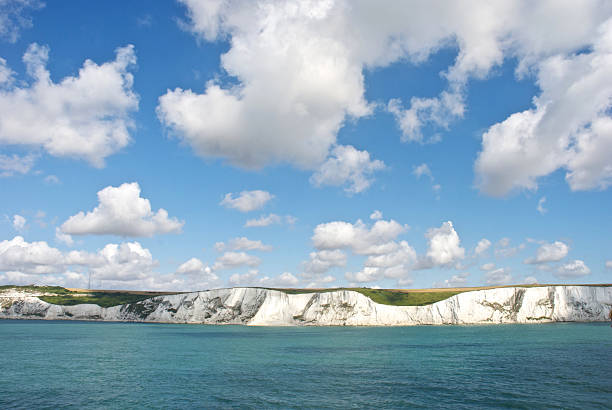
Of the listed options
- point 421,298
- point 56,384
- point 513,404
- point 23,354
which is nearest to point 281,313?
point 421,298

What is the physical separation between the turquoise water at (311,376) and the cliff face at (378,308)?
66890 millimetres

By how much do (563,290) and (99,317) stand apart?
A: 175 m

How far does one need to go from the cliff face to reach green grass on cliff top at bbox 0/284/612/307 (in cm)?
784

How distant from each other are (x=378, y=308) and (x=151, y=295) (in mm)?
107813

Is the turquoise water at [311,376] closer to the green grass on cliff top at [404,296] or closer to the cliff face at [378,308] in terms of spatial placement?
the cliff face at [378,308]

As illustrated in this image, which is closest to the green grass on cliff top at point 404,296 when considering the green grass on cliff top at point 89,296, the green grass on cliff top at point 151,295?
the green grass on cliff top at point 151,295

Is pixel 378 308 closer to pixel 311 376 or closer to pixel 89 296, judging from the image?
pixel 311 376

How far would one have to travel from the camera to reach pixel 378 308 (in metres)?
136

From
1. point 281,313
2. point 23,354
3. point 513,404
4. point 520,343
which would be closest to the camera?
point 513,404

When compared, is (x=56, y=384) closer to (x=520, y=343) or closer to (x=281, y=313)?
(x=520, y=343)

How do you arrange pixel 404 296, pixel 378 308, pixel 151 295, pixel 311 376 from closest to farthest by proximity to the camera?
pixel 311 376 < pixel 378 308 < pixel 404 296 < pixel 151 295

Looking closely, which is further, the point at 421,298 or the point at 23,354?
the point at 421,298

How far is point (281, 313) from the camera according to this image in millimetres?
140125

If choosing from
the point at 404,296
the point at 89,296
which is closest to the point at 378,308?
the point at 404,296
